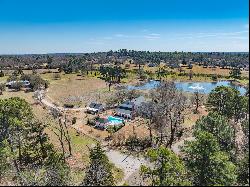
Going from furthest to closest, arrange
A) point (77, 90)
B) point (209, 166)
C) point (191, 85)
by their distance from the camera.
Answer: point (191, 85)
point (77, 90)
point (209, 166)

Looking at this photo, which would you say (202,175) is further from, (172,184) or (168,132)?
(168,132)

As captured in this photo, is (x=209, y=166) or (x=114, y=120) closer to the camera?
(x=209, y=166)

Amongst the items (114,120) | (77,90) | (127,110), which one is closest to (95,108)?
(127,110)

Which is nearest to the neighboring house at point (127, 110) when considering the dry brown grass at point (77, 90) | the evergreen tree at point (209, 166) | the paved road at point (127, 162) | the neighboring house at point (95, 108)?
the neighboring house at point (95, 108)

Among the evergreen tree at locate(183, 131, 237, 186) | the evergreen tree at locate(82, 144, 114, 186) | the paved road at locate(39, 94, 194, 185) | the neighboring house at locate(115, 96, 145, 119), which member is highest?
the evergreen tree at locate(183, 131, 237, 186)

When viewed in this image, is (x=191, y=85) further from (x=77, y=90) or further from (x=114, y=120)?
(x=114, y=120)

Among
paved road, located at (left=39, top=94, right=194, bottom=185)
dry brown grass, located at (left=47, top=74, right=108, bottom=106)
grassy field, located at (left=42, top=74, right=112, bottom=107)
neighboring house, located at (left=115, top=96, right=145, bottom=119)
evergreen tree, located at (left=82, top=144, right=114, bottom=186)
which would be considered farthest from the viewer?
dry brown grass, located at (left=47, top=74, right=108, bottom=106)

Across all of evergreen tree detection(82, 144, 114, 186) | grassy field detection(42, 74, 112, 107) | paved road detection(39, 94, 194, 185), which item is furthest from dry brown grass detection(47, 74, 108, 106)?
evergreen tree detection(82, 144, 114, 186)

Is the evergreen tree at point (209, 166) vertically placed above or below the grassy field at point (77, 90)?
above

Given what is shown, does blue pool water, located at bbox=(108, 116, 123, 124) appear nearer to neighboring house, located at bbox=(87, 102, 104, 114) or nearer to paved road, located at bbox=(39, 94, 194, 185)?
neighboring house, located at bbox=(87, 102, 104, 114)

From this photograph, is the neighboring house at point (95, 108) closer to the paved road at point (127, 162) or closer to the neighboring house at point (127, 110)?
the neighboring house at point (127, 110)

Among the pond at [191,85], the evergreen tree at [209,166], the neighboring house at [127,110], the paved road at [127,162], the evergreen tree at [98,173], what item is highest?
the evergreen tree at [209,166]
